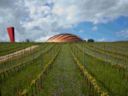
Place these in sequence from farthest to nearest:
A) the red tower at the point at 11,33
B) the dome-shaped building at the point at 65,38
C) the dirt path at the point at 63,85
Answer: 1. the dome-shaped building at the point at 65,38
2. the red tower at the point at 11,33
3. the dirt path at the point at 63,85

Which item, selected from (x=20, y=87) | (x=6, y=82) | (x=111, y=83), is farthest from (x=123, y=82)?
(x=6, y=82)

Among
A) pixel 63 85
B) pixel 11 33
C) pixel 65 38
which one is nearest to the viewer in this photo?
pixel 63 85

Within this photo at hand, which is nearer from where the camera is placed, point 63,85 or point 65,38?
point 63,85

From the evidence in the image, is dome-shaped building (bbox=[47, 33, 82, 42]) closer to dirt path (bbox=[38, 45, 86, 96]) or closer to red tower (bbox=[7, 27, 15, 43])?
red tower (bbox=[7, 27, 15, 43])

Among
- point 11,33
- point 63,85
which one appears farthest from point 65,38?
point 63,85

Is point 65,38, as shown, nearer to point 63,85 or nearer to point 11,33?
point 11,33

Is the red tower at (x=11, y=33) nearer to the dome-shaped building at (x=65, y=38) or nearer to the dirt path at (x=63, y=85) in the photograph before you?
the dome-shaped building at (x=65, y=38)

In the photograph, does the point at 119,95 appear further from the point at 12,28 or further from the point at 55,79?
the point at 12,28

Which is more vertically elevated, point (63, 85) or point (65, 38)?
point (65, 38)

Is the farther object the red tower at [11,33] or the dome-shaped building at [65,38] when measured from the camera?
the dome-shaped building at [65,38]

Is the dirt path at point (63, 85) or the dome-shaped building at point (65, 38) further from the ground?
the dome-shaped building at point (65, 38)

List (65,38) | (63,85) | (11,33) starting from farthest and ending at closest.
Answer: (65,38) → (11,33) → (63,85)

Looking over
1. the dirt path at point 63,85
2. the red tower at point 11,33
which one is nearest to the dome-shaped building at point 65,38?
the red tower at point 11,33

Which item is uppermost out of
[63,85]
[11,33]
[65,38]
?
[11,33]
